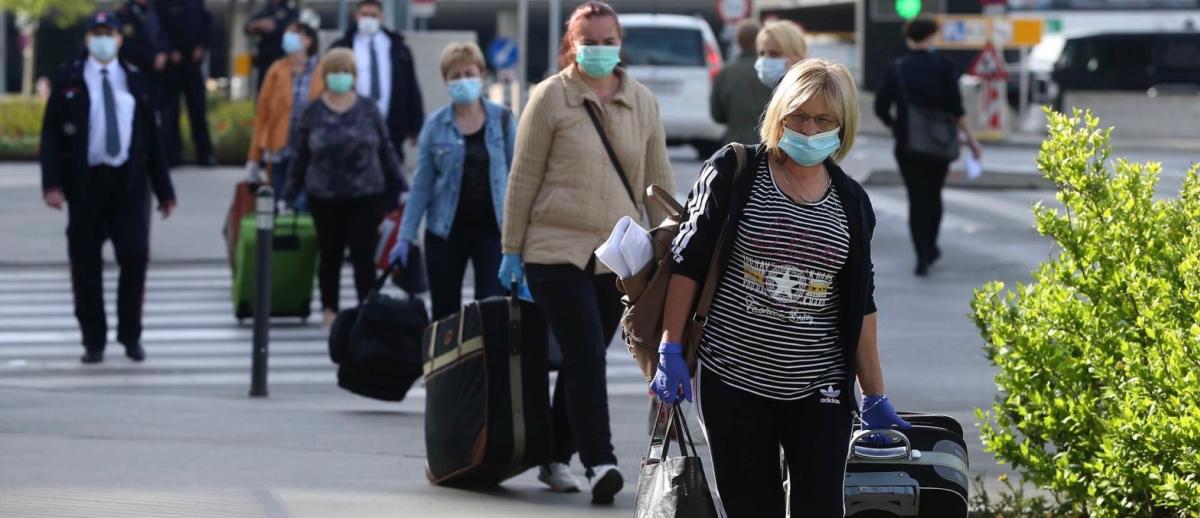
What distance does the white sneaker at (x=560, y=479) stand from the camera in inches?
283

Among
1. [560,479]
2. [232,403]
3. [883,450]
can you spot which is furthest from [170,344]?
[883,450]

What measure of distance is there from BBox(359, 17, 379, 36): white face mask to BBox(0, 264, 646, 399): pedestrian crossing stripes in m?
1.74

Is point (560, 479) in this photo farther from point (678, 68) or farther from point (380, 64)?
point (678, 68)

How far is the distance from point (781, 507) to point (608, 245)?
29.2 inches

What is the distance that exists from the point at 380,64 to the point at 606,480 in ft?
26.2

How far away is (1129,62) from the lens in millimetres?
40438

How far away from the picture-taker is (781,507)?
16.1 feet

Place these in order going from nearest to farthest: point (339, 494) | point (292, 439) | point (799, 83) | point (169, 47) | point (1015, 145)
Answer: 1. point (799, 83)
2. point (339, 494)
3. point (292, 439)
4. point (169, 47)
5. point (1015, 145)

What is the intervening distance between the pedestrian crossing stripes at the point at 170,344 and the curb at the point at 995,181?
9.20 m

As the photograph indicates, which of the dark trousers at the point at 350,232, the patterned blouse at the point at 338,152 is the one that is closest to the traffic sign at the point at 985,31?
the dark trousers at the point at 350,232

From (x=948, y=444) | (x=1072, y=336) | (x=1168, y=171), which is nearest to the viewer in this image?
(x=948, y=444)

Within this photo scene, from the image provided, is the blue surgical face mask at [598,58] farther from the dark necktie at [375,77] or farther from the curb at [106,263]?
the curb at [106,263]

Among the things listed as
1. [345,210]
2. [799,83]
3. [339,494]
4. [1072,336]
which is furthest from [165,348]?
[799,83]

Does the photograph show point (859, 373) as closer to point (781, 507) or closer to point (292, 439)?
point (781, 507)
